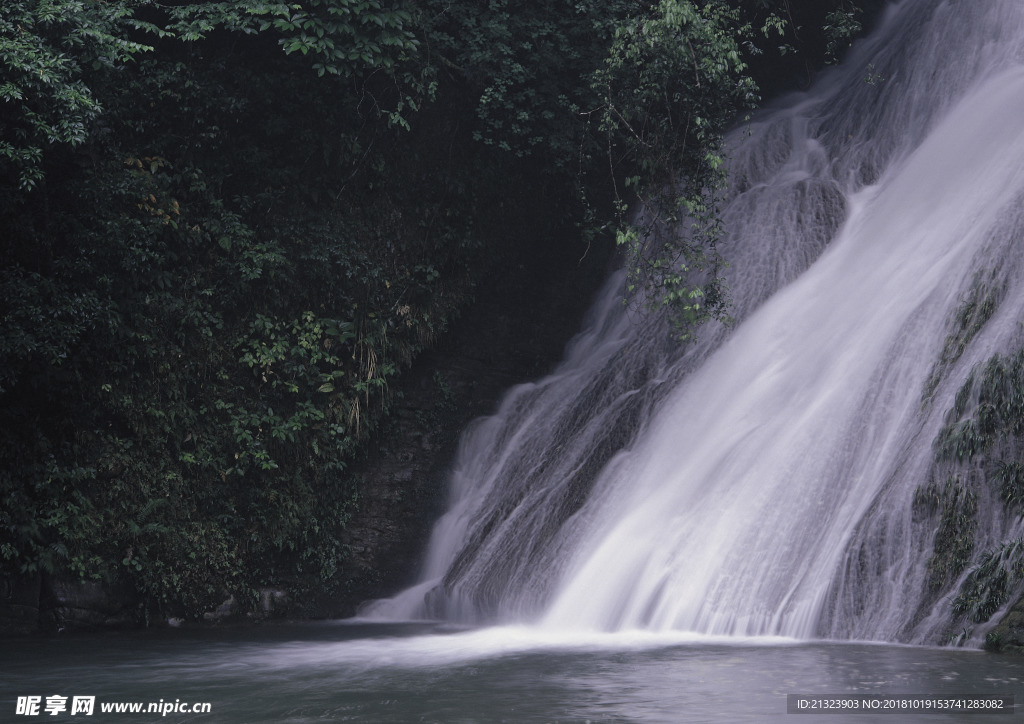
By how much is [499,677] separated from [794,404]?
4885 mm

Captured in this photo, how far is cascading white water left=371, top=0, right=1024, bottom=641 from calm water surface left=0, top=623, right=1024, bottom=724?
2.28ft

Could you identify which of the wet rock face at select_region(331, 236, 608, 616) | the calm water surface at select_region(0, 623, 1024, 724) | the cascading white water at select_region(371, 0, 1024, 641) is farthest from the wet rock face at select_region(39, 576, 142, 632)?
the cascading white water at select_region(371, 0, 1024, 641)

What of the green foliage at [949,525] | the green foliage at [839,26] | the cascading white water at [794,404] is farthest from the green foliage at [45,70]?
the green foliage at [839,26]

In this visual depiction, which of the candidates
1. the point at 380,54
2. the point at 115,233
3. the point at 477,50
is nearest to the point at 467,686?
the point at 115,233

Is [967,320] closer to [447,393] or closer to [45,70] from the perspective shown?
[447,393]

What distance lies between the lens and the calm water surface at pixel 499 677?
19.9 feet

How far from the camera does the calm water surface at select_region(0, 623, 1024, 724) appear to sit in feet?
19.9

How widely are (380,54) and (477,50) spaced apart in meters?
1.68

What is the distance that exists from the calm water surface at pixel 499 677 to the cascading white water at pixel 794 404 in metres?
0.69

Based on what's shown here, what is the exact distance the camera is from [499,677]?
7371 mm

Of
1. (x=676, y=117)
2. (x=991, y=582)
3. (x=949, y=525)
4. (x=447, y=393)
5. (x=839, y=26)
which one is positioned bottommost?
(x=991, y=582)

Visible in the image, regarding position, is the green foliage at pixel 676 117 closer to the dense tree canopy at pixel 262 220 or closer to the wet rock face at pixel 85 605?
the dense tree canopy at pixel 262 220

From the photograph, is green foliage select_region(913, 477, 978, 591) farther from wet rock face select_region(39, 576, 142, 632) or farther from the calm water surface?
wet rock face select_region(39, 576, 142, 632)

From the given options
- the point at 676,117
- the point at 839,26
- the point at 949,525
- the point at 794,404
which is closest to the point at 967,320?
the point at 794,404
